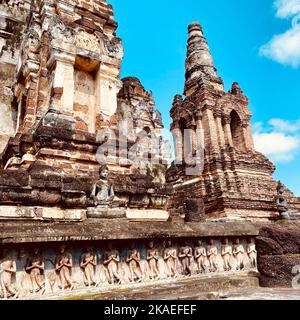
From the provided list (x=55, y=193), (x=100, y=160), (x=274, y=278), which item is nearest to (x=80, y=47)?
(x=100, y=160)

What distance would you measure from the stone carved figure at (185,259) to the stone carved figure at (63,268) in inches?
71.9

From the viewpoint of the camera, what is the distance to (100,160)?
650 centimetres

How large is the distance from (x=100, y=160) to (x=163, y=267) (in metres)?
2.73

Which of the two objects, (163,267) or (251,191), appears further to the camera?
(251,191)

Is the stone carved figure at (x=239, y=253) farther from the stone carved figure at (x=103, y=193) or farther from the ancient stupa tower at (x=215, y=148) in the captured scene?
the ancient stupa tower at (x=215, y=148)

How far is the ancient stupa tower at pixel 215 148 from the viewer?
18.4 metres

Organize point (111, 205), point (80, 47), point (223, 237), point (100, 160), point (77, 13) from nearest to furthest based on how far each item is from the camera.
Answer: point (111, 205) < point (223, 237) < point (100, 160) < point (80, 47) < point (77, 13)

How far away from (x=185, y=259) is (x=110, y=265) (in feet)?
4.46

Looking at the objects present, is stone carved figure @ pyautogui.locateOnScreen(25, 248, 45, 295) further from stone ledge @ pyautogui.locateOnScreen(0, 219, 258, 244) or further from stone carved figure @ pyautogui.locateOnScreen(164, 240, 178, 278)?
stone carved figure @ pyautogui.locateOnScreen(164, 240, 178, 278)

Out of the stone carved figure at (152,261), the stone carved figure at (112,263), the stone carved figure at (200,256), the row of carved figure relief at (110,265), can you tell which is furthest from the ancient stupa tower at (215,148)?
the stone carved figure at (112,263)

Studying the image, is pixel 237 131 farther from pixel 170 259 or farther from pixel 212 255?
pixel 170 259

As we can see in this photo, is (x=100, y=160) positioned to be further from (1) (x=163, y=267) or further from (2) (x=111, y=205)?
(1) (x=163, y=267)

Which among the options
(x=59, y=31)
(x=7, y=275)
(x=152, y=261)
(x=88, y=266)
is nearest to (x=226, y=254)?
(x=152, y=261)

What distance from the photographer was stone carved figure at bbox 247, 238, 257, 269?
585 cm
